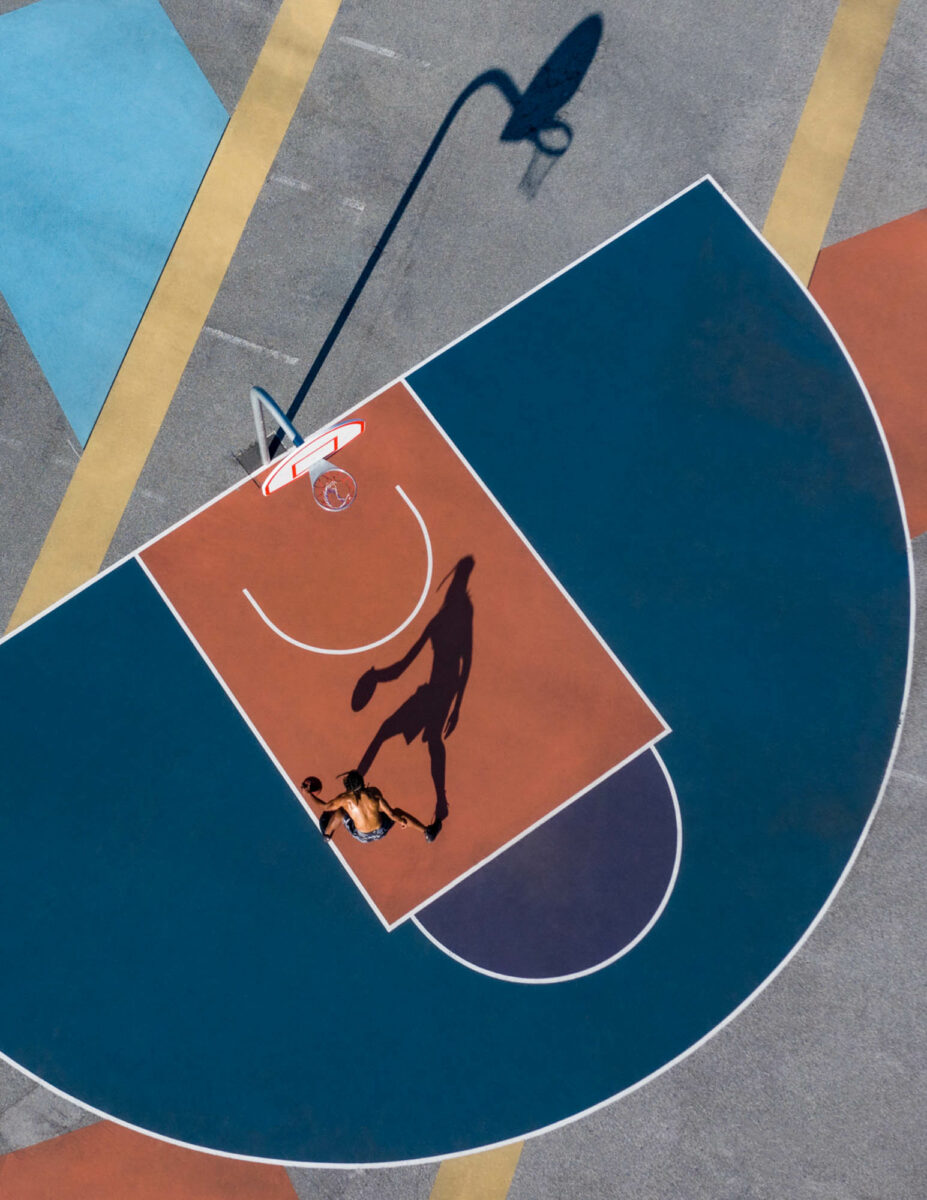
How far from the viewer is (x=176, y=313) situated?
1330 centimetres

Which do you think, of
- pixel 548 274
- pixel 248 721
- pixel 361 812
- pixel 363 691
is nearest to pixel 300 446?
pixel 363 691

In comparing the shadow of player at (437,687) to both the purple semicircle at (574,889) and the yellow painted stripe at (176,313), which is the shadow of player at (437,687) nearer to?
the purple semicircle at (574,889)

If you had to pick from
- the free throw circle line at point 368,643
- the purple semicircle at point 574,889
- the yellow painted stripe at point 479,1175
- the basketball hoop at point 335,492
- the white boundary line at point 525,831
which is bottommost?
the yellow painted stripe at point 479,1175

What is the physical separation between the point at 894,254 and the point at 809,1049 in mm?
10553

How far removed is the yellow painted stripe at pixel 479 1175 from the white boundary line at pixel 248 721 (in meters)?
2.98

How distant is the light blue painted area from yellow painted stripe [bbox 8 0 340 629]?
0.22 m

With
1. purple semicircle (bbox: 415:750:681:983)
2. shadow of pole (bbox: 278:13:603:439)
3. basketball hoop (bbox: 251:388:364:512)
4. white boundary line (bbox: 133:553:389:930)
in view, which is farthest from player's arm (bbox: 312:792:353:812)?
shadow of pole (bbox: 278:13:603:439)

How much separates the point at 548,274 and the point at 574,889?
8122 millimetres

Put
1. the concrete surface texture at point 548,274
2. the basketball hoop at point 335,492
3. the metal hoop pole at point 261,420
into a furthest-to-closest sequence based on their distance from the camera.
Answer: the basketball hoop at point 335,492 < the concrete surface texture at point 548,274 < the metal hoop pole at point 261,420

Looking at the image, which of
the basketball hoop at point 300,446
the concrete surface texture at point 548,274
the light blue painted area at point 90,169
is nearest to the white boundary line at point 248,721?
the concrete surface texture at point 548,274

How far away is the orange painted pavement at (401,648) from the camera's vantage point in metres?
12.4

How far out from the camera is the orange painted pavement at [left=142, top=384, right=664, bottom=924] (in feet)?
40.6

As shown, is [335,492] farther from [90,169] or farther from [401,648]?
[90,169]

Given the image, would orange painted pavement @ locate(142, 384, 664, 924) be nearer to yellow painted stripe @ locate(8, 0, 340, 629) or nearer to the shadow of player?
the shadow of player
